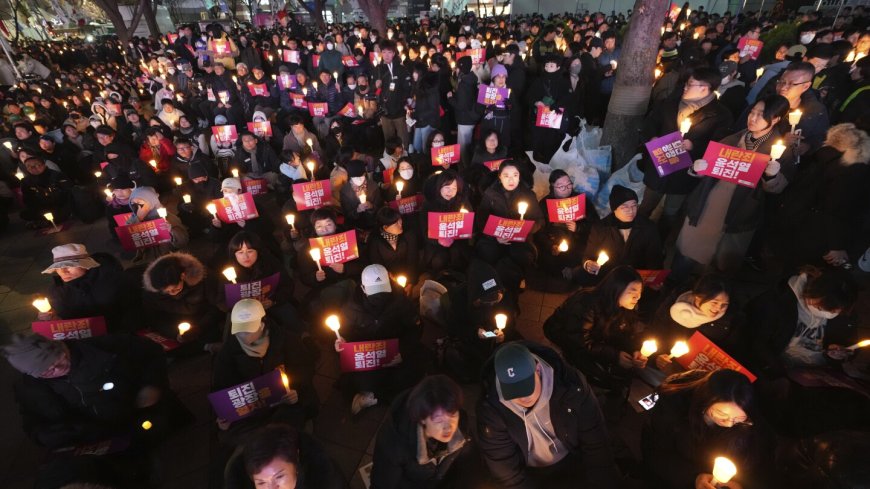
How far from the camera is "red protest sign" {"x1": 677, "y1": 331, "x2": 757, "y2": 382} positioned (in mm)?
2932

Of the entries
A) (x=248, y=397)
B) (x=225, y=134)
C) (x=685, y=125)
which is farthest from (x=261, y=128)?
(x=685, y=125)

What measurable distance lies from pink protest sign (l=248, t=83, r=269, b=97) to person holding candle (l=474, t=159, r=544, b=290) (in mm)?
8074

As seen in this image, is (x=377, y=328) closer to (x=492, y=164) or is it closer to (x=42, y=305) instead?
(x=42, y=305)

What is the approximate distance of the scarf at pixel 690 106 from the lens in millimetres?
4273

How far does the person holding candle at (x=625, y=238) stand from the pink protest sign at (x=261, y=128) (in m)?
6.82

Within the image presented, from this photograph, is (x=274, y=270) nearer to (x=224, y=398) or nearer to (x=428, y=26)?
(x=224, y=398)

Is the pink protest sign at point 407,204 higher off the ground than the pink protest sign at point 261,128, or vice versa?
the pink protest sign at point 261,128

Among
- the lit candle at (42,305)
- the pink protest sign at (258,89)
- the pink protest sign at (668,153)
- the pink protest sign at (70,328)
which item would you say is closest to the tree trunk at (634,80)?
the pink protest sign at (668,153)

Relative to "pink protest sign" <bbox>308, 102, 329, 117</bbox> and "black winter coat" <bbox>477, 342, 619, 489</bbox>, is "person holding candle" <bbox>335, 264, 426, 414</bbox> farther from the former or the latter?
"pink protest sign" <bbox>308, 102, 329, 117</bbox>

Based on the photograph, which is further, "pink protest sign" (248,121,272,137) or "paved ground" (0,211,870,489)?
"pink protest sign" (248,121,272,137)

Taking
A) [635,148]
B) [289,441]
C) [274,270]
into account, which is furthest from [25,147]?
[635,148]

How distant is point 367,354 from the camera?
3.50m

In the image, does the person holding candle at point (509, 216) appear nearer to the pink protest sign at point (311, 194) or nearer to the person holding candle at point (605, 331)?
the person holding candle at point (605, 331)

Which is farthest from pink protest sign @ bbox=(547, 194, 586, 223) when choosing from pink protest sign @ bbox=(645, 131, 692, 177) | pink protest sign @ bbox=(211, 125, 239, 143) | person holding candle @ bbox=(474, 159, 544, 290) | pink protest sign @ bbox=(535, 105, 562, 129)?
pink protest sign @ bbox=(211, 125, 239, 143)
